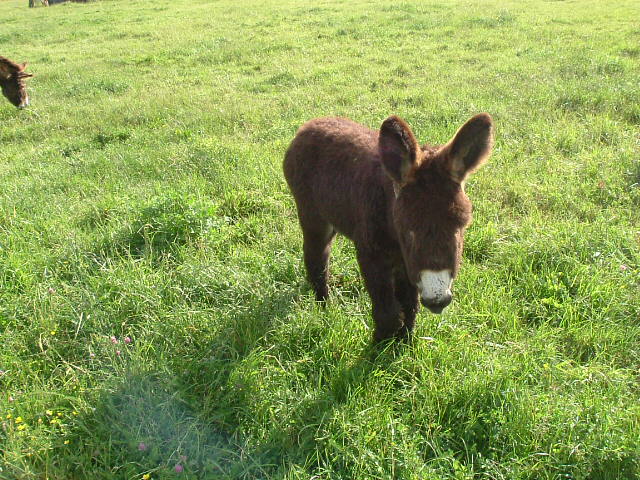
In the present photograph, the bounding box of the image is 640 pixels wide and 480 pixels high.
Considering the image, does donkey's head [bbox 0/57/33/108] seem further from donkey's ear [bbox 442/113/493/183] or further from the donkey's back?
donkey's ear [bbox 442/113/493/183]

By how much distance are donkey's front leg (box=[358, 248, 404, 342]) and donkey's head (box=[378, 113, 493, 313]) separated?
460 mm

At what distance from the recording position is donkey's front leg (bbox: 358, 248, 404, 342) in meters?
2.95

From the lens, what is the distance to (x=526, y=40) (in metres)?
12.0

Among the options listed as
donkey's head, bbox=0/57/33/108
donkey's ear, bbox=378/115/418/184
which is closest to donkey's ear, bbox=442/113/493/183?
donkey's ear, bbox=378/115/418/184

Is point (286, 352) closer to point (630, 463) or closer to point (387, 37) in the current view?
point (630, 463)

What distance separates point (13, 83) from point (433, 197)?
35.8 ft

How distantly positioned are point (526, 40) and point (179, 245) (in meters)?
11.7

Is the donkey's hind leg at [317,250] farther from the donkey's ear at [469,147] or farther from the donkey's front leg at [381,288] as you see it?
the donkey's ear at [469,147]

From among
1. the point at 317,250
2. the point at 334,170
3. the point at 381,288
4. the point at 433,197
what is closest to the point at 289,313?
the point at 317,250

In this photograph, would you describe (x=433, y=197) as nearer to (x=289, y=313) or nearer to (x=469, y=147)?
(x=469, y=147)

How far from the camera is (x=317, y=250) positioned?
3781mm

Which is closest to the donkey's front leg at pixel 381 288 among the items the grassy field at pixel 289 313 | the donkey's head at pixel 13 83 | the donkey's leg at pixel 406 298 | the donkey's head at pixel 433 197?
the donkey's leg at pixel 406 298

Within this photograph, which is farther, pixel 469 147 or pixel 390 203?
pixel 390 203

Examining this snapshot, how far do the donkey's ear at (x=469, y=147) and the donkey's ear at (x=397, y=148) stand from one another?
0.19 m
